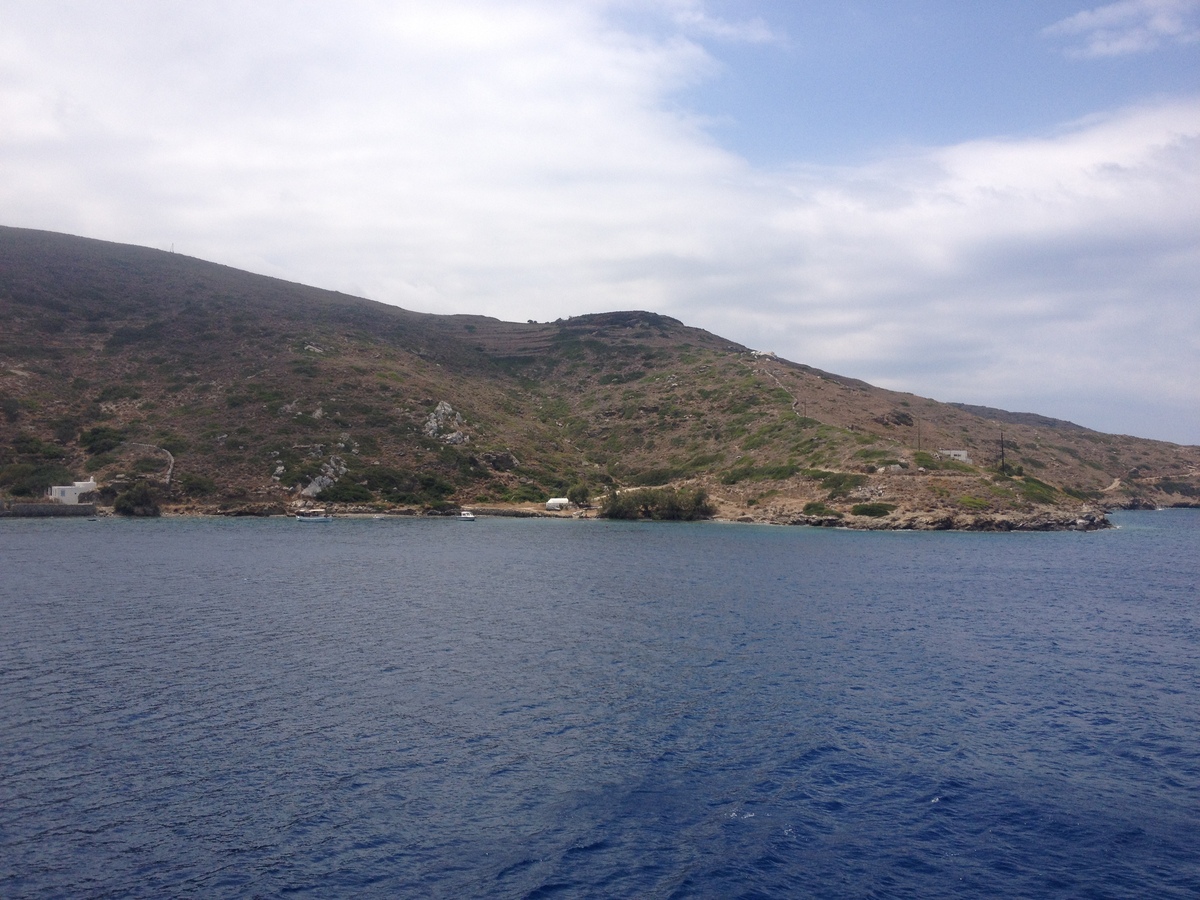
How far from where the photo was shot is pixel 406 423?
415ft

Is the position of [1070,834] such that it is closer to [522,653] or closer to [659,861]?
[659,861]

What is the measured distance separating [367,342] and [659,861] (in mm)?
154916

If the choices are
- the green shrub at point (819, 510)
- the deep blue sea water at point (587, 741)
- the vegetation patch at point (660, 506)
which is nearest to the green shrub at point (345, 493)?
the vegetation patch at point (660, 506)

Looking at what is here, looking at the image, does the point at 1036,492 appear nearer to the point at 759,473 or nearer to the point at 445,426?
the point at 759,473

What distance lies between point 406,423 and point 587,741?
4217 inches

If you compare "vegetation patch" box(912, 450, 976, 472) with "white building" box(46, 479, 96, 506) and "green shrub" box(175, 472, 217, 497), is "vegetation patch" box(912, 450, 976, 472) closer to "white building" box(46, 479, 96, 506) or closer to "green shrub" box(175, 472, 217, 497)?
"green shrub" box(175, 472, 217, 497)

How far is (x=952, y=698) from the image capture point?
97.5ft

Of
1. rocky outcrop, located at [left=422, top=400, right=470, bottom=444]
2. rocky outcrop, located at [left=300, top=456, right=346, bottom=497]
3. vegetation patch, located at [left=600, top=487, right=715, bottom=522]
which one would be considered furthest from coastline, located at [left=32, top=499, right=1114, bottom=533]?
rocky outcrop, located at [left=422, top=400, right=470, bottom=444]

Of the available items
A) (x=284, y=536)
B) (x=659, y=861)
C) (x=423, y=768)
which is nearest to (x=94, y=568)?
(x=284, y=536)

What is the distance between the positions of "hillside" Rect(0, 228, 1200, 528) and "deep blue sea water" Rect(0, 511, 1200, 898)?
55.3m

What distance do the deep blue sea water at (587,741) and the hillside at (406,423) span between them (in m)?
55.3

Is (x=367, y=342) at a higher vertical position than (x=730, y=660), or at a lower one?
higher

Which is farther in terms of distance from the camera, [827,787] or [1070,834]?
[827,787]

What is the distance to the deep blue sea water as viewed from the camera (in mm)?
17422
